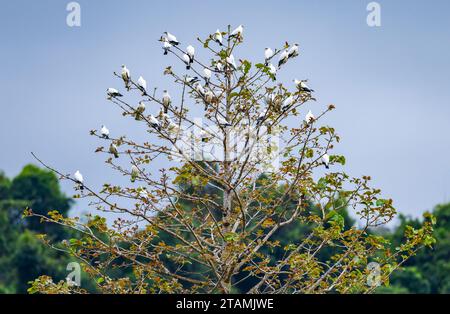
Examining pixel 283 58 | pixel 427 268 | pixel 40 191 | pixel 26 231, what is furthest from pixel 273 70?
pixel 40 191

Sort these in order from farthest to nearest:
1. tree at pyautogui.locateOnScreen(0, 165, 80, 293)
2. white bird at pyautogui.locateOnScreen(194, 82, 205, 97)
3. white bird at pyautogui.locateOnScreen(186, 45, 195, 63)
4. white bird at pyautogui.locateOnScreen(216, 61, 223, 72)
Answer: tree at pyautogui.locateOnScreen(0, 165, 80, 293) < white bird at pyautogui.locateOnScreen(186, 45, 195, 63) < white bird at pyautogui.locateOnScreen(216, 61, 223, 72) < white bird at pyautogui.locateOnScreen(194, 82, 205, 97)

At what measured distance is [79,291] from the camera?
571 inches

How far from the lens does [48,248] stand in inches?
2212

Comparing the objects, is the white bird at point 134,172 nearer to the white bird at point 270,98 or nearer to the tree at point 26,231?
the white bird at point 270,98

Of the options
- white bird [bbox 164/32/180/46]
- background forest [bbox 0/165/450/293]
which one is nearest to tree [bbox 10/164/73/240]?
background forest [bbox 0/165/450/293]

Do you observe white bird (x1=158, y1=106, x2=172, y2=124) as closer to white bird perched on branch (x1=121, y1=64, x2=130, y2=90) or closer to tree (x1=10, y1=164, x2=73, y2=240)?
white bird perched on branch (x1=121, y1=64, x2=130, y2=90)

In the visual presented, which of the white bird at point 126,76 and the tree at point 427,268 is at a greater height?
the tree at point 427,268

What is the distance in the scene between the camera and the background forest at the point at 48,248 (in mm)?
53312

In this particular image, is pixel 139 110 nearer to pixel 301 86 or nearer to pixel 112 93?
pixel 112 93

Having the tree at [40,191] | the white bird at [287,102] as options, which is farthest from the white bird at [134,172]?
the tree at [40,191]

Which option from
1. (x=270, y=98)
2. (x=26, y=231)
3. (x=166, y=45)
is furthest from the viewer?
(x=26, y=231)

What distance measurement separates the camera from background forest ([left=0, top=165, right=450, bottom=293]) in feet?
175

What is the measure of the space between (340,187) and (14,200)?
178 feet
